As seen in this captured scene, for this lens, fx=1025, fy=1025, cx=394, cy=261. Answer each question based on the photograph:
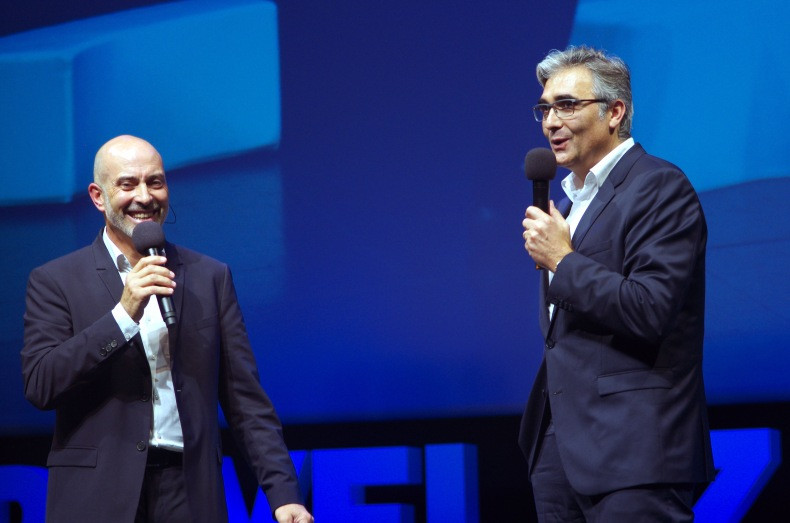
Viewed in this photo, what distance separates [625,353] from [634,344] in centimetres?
3

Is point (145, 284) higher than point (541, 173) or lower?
lower

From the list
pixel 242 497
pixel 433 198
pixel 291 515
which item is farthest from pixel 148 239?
pixel 242 497

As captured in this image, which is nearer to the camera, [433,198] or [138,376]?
[138,376]

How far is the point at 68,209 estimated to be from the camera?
468cm

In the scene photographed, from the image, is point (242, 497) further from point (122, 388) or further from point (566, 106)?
point (566, 106)

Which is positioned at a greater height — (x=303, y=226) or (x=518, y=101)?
(x=518, y=101)

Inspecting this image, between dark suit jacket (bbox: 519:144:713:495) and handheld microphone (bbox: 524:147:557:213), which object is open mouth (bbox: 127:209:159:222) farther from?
dark suit jacket (bbox: 519:144:713:495)

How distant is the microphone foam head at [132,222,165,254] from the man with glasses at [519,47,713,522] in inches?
35.8

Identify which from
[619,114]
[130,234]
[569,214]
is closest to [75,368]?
[130,234]

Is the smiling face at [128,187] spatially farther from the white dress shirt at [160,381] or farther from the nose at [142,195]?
the white dress shirt at [160,381]

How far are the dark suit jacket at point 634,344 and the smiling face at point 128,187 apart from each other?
3.66 feet

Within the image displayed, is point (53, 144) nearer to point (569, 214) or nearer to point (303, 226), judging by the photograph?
point (303, 226)

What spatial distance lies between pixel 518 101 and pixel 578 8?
44 cm

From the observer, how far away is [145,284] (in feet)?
7.84
